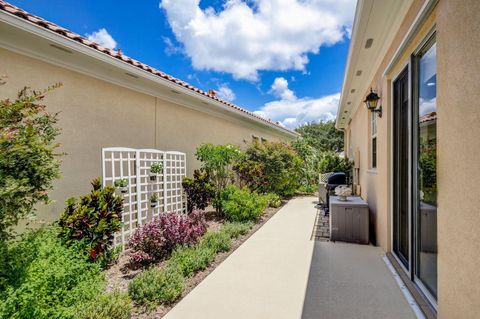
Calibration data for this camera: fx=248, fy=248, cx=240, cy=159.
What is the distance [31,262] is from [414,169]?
15.6 ft

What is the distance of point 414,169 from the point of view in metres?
3.13

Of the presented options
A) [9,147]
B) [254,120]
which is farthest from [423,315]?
[254,120]

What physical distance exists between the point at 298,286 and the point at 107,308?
2.35m

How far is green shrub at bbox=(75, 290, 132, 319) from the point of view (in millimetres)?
2525

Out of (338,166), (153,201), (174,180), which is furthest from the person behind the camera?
(338,166)

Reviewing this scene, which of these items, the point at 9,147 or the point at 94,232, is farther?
the point at 94,232

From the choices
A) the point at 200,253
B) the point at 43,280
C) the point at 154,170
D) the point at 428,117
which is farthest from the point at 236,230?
the point at 428,117

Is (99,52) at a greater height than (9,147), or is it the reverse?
(99,52)

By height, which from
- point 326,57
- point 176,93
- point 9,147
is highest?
point 326,57

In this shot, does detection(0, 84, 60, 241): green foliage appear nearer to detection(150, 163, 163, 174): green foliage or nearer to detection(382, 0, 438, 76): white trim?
detection(150, 163, 163, 174): green foliage

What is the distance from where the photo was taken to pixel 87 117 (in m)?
4.80

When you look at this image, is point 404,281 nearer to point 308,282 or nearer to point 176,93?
point 308,282

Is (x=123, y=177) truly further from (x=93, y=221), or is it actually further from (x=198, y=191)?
(x=198, y=191)

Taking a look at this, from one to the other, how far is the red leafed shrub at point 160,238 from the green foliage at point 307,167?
349 inches
